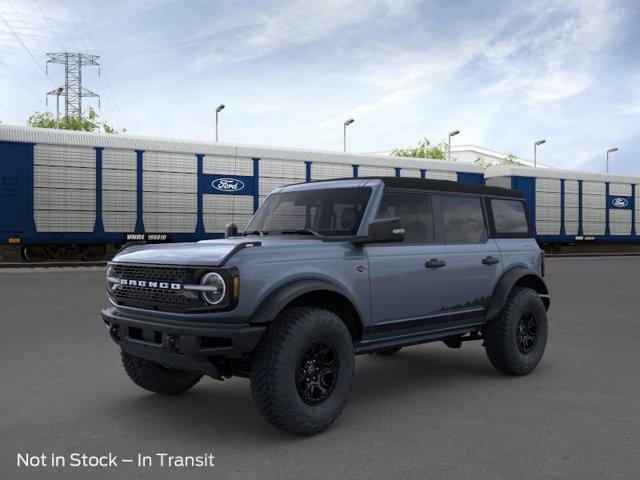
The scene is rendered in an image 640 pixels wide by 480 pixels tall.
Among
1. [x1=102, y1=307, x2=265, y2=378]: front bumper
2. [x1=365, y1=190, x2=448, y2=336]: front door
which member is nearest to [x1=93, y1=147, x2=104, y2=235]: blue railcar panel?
[x1=365, y1=190, x2=448, y2=336]: front door

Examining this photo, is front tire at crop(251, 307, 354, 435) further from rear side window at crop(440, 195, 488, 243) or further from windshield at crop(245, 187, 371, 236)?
rear side window at crop(440, 195, 488, 243)

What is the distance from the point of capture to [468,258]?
5785 mm

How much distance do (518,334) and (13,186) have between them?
17.8 m

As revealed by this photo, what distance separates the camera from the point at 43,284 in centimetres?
1510

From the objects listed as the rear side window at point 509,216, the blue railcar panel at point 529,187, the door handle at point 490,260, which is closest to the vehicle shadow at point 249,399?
the door handle at point 490,260

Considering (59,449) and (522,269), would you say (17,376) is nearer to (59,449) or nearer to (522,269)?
(59,449)

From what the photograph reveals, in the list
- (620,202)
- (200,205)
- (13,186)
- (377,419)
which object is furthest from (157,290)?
(620,202)

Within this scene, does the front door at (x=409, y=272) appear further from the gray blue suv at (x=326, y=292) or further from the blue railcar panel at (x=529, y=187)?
the blue railcar panel at (x=529, y=187)

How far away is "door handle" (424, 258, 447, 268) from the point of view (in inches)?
211

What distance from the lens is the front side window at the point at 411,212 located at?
17.5ft

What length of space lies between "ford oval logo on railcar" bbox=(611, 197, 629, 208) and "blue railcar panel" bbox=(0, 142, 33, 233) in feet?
95.3

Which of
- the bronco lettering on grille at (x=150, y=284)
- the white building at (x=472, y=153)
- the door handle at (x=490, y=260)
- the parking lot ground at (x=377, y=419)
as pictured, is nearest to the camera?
the parking lot ground at (x=377, y=419)

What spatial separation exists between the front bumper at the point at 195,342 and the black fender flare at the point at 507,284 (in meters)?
2.74

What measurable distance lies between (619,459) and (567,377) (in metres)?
2.26
